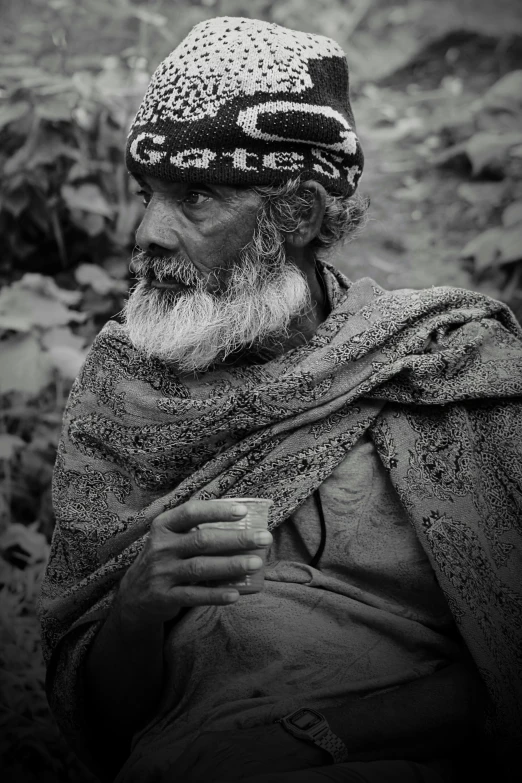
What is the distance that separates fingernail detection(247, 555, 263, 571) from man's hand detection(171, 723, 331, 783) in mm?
508

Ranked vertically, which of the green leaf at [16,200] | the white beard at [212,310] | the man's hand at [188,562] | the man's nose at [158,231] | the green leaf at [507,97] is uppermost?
the green leaf at [507,97]

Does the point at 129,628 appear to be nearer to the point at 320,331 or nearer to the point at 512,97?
the point at 320,331

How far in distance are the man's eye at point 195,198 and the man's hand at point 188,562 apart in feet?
2.91

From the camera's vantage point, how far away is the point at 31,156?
15.5 feet

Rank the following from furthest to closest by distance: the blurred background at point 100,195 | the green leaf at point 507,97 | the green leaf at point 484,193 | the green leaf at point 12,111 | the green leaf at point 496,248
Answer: the green leaf at point 507,97 → the green leaf at point 484,193 → the green leaf at point 12,111 → the green leaf at point 496,248 → the blurred background at point 100,195

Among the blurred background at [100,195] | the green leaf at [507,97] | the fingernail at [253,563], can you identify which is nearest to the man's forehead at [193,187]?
the blurred background at [100,195]

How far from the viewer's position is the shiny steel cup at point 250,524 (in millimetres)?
1691

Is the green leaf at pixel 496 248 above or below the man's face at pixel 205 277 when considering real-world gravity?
below

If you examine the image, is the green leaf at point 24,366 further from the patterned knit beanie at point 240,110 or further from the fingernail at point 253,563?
the fingernail at point 253,563

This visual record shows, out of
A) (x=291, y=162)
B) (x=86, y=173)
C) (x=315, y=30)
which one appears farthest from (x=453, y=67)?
(x=291, y=162)

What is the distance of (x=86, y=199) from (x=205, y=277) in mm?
2805

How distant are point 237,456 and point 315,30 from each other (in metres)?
5.99

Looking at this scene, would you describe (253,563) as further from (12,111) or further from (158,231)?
(12,111)

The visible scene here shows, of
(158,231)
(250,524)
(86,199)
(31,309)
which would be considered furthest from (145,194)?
(86,199)
